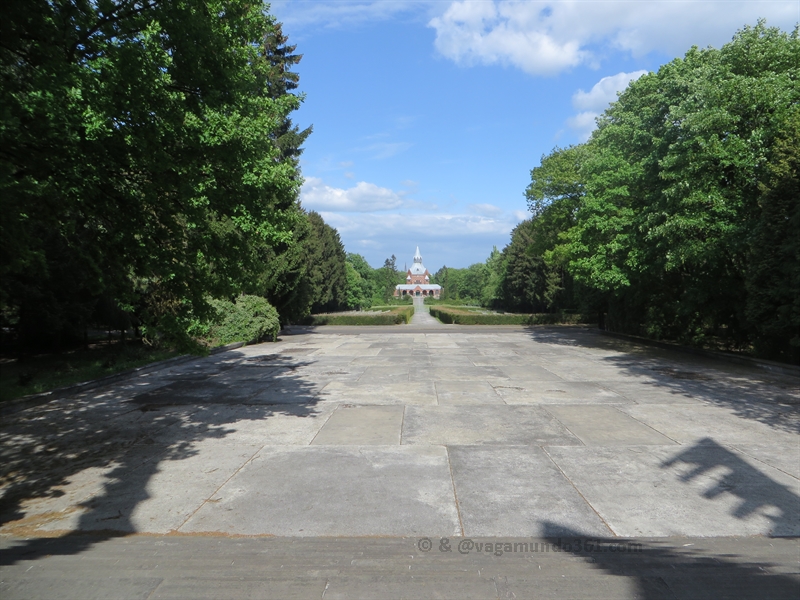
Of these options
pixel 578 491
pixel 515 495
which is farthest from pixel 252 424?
pixel 578 491

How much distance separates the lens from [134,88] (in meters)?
6.54

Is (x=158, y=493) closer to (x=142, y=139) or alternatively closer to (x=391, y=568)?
(x=391, y=568)

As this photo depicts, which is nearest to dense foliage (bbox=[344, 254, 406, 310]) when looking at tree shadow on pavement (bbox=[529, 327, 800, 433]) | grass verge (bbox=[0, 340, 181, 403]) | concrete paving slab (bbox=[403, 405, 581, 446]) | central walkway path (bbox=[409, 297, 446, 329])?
central walkway path (bbox=[409, 297, 446, 329])

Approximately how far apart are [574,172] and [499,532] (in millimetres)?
29610

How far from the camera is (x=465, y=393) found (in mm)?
12094

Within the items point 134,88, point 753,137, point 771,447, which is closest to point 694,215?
point 753,137

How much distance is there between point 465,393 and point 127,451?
6861 millimetres

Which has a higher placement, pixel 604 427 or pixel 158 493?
pixel 604 427


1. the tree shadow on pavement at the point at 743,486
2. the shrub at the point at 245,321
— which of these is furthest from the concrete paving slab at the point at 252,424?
the shrub at the point at 245,321

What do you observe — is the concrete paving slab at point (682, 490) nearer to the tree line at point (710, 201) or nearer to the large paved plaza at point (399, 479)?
the large paved plaza at point (399, 479)

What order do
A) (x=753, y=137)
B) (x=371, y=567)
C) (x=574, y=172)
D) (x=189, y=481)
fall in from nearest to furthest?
1. (x=371, y=567)
2. (x=189, y=481)
3. (x=753, y=137)
4. (x=574, y=172)

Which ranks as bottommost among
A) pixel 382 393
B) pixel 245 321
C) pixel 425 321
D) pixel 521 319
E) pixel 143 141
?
pixel 425 321

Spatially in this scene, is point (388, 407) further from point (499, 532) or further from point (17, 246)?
point (17, 246)

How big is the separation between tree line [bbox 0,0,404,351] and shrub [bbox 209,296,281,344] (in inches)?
576
